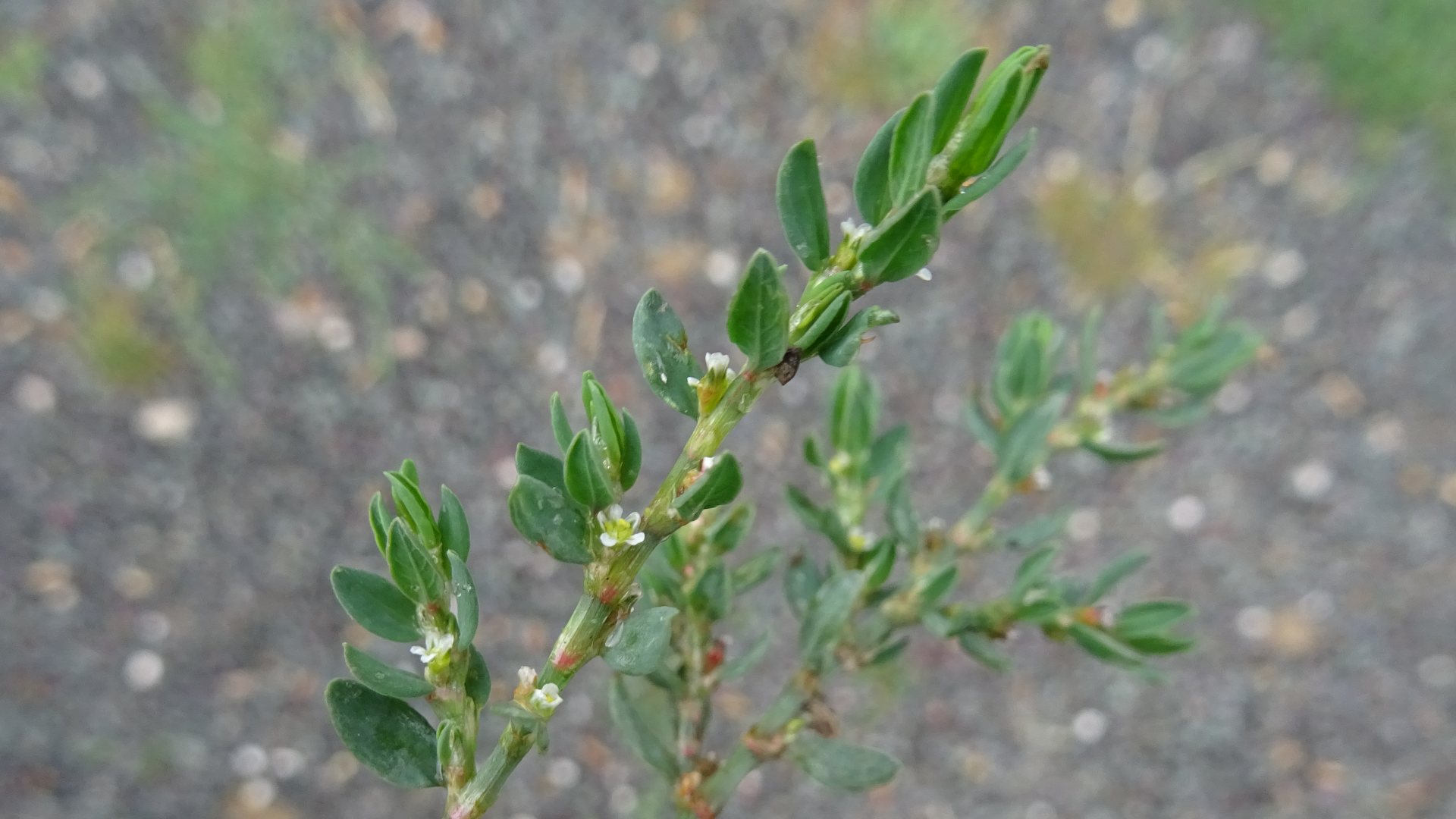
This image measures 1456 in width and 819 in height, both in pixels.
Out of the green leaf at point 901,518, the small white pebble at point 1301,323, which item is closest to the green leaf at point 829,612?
the green leaf at point 901,518

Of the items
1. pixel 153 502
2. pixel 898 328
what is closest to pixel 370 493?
pixel 153 502

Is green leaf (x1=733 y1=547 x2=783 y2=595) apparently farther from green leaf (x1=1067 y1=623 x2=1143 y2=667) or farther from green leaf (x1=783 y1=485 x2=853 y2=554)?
green leaf (x1=1067 y1=623 x2=1143 y2=667)

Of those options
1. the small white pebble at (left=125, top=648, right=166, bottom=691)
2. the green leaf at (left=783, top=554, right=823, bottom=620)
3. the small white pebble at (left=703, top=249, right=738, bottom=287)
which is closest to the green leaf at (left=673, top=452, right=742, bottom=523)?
the green leaf at (left=783, top=554, right=823, bottom=620)

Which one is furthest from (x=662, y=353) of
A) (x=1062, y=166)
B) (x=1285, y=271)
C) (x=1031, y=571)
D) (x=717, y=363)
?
(x=1285, y=271)

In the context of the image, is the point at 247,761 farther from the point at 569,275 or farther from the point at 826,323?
the point at 826,323

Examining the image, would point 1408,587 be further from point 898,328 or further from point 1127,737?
point 898,328

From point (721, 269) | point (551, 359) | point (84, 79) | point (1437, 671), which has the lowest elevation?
point (1437, 671)
